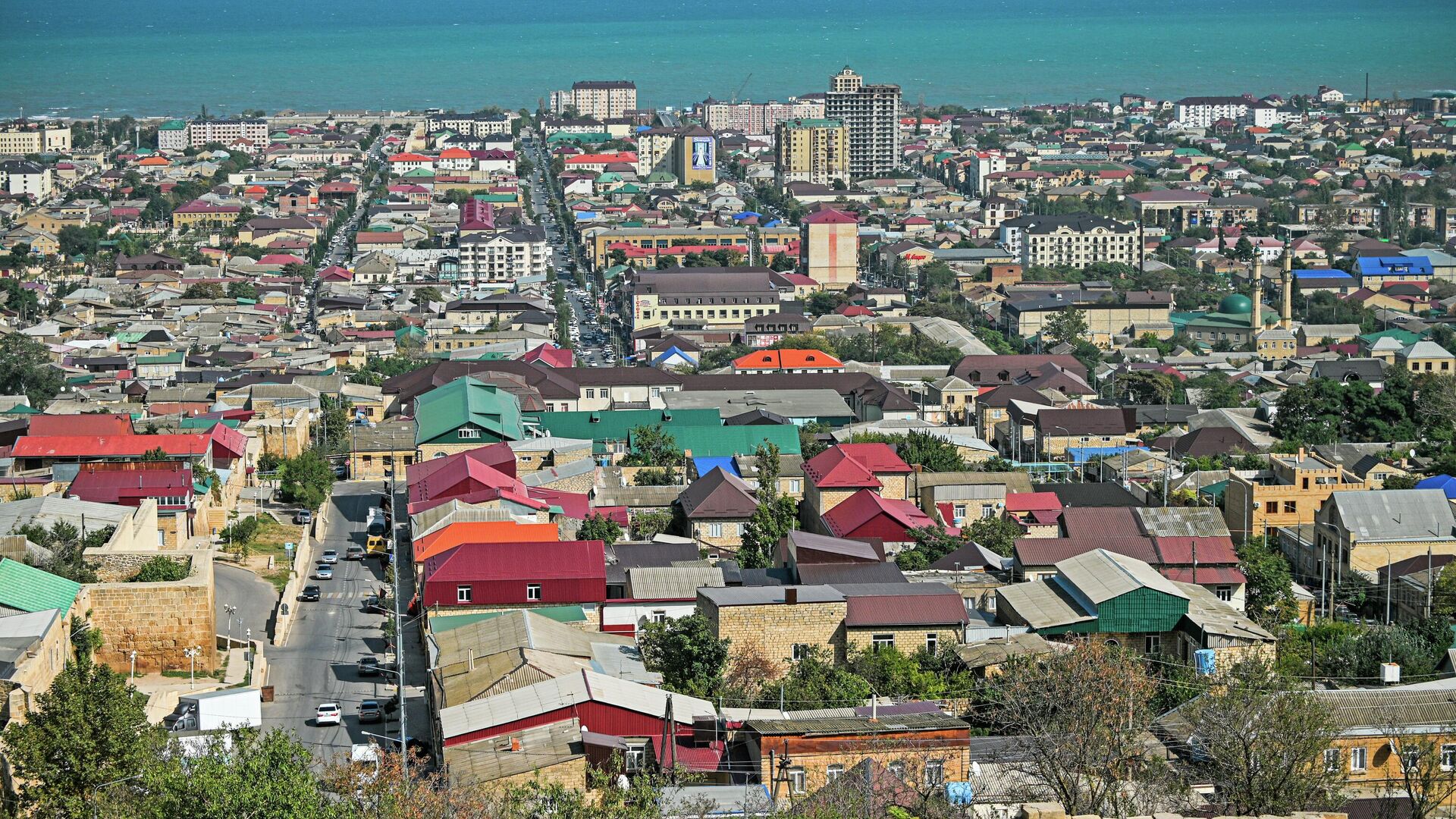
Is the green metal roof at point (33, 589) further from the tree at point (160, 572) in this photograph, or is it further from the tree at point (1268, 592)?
the tree at point (1268, 592)

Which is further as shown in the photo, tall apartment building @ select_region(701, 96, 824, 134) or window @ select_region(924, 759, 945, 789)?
tall apartment building @ select_region(701, 96, 824, 134)

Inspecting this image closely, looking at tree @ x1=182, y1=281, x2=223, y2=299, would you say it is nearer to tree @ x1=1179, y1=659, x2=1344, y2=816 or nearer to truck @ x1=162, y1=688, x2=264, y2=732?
truck @ x1=162, y1=688, x2=264, y2=732

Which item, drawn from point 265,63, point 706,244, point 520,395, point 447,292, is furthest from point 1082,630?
point 265,63

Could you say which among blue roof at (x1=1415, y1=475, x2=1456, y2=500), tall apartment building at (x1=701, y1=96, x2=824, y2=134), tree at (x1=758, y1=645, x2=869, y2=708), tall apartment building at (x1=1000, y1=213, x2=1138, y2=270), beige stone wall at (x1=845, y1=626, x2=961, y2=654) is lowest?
tree at (x1=758, y1=645, x2=869, y2=708)

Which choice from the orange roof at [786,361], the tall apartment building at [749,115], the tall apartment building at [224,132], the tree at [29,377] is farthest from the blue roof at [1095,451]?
the tall apartment building at [749,115]

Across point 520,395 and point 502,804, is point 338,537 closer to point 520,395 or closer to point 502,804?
point 520,395

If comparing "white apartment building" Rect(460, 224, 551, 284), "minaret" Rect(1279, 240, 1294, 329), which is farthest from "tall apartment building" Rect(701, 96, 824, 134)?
"minaret" Rect(1279, 240, 1294, 329)

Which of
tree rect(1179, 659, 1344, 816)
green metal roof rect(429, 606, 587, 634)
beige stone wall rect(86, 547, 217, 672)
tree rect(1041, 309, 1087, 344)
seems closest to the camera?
tree rect(1179, 659, 1344, 816)

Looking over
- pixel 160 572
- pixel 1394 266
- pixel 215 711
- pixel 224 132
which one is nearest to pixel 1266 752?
pixel 215 711

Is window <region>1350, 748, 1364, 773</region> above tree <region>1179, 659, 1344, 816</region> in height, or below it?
below
